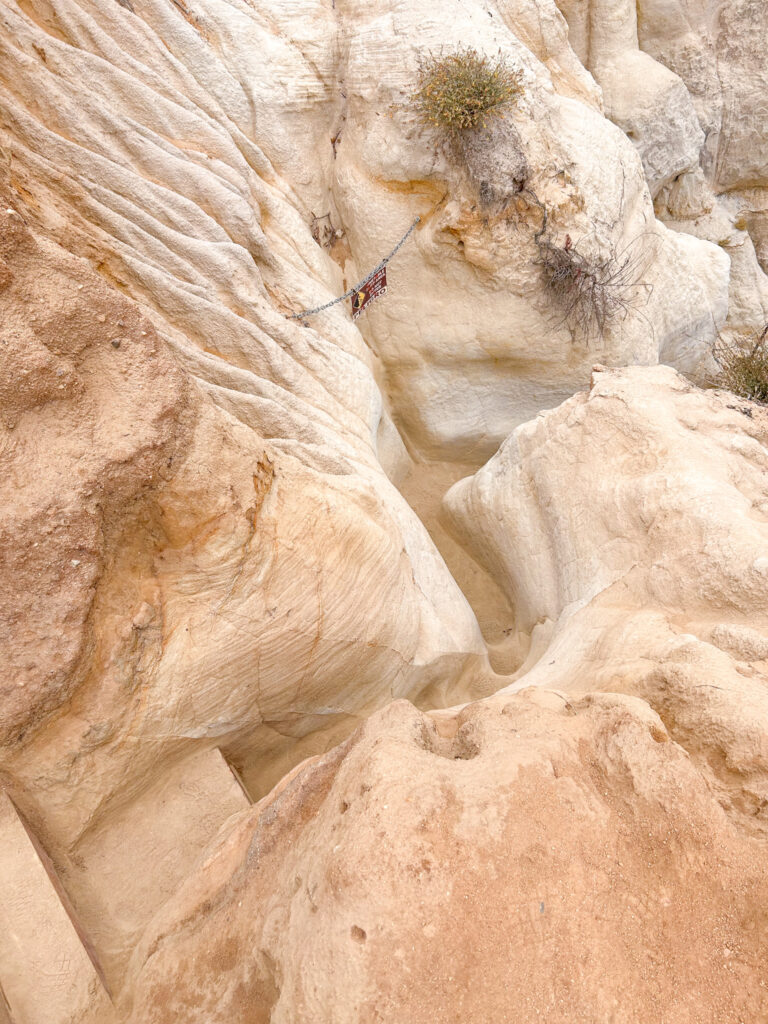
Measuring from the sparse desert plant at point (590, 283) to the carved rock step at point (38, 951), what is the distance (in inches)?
160

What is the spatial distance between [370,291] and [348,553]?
2.45 m

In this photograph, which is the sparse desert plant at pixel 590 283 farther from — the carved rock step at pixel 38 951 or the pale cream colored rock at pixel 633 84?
the carved rock step at pixel 38 951

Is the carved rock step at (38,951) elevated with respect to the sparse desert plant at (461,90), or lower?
lower

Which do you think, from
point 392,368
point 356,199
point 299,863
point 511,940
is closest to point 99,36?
point 356,199

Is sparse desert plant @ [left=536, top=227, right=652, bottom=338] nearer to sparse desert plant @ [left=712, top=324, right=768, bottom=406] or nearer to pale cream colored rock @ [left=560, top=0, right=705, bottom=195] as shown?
sparse desert plant @ [left=712, top=324, right=768, bottom=406]

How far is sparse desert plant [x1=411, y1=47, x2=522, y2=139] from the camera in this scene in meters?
3.65

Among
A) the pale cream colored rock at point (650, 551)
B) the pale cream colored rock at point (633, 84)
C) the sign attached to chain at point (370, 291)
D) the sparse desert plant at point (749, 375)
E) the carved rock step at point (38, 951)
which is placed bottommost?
the sparse desert plant at point (749, 375)

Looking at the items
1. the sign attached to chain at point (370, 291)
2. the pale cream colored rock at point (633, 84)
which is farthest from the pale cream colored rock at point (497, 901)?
the pale cream colored rock at point (633, 84)

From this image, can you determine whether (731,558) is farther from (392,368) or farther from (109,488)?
(392,368)

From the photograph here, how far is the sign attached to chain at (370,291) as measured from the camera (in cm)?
424

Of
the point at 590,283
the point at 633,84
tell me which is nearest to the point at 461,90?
the point at 590,283

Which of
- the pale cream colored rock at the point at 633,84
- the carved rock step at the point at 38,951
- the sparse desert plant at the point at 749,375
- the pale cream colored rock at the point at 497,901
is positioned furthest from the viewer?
the pale cream colored rock at the point at 633,84

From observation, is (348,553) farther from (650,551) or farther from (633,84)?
(633,84)

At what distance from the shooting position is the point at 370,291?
4.29 meters
